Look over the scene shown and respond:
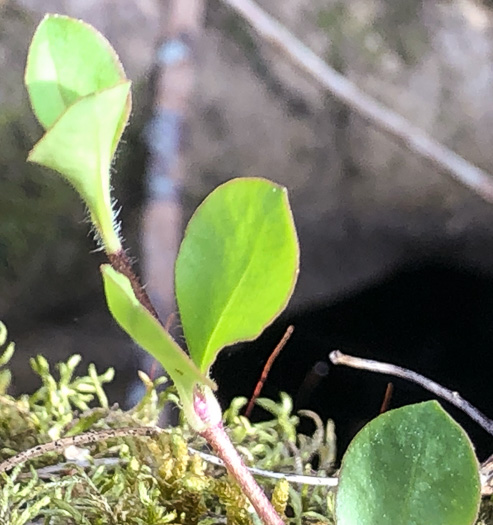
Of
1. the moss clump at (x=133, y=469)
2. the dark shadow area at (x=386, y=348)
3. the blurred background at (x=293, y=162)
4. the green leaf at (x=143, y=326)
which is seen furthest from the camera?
the blurred background at (x=293, y=162)

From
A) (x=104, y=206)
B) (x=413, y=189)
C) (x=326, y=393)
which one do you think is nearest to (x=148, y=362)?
(x=326, y=393)

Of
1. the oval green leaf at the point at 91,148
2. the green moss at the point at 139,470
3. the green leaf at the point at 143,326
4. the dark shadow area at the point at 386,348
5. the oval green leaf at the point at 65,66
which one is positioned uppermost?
the oval green leaf at the point at 65,66

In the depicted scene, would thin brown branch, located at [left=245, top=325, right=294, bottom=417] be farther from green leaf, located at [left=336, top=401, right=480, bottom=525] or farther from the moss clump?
green leaf, located at [left=336, top=401, right=480, bottom=525]

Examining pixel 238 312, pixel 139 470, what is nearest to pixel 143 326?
pixel 238 312

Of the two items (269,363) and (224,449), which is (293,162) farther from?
(224,449)

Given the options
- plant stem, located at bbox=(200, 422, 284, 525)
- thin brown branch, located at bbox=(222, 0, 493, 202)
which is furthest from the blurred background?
plant stem, located at bbox=(200, 422, 284, 525)

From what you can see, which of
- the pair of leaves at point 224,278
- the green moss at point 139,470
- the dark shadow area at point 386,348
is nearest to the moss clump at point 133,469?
the green moss at point 139,470

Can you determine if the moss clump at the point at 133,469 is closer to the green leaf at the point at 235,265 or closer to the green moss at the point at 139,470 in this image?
the green moss at the point at 139,470
